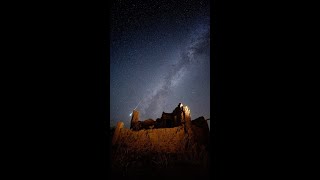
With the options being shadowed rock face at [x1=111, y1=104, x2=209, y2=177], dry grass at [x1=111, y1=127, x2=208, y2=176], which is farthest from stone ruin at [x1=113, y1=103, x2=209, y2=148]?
dry grass at [x1=111, y1=127, x2=208, y2=176]

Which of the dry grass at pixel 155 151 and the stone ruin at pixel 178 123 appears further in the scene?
the stone ruin at pixel 178 123

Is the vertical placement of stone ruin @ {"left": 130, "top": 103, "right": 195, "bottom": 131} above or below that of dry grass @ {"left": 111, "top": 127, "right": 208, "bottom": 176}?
above

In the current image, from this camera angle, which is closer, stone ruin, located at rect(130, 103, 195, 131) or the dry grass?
the dry grass

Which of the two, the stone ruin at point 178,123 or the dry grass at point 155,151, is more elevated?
the stone ruin at point 178,123

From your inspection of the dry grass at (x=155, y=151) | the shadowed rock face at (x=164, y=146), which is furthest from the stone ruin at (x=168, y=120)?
the dry grass at (x=155, y=151)

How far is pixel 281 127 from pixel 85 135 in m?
1.23

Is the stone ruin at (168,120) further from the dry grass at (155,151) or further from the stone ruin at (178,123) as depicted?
the dry grass at (155,151)

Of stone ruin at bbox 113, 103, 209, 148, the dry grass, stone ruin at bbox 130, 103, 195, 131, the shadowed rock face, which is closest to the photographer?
the shadowed rock face

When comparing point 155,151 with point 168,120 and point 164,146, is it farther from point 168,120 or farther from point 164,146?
point 168,120

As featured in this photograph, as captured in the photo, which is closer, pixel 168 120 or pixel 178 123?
pixel 178 123

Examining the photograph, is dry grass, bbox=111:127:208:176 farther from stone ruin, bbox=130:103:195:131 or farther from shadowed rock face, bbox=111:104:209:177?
stone ruin, bbox=130:103:195:131

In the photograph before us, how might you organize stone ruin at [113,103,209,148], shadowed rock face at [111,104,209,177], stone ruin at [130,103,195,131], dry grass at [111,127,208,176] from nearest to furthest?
1. shadowed rock face at [111,104,209,177]
2. dry grass at [111,127,208,176]
3. stone ruin at [113,103,209,148]
4. stone ruin at [130,103,195,131]

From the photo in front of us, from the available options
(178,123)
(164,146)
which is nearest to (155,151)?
(164,146)

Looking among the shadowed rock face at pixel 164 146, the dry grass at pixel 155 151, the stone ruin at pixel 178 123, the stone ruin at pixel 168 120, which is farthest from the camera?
the stone ruin at pixel 168 120
